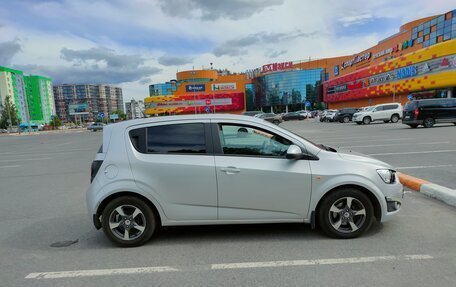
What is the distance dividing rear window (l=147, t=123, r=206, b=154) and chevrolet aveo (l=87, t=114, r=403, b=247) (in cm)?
1

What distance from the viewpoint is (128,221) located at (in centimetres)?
411

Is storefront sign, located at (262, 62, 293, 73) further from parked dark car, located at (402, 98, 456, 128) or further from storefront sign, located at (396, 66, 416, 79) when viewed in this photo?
parked dark car, located at (402, 98, 456, 128)

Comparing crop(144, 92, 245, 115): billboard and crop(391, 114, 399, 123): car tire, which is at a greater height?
crop(144, 92, 245, 115): billboard

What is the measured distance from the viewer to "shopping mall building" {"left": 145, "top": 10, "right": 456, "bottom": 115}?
129ft

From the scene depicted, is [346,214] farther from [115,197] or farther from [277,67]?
[277,67]

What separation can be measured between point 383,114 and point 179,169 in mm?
29133

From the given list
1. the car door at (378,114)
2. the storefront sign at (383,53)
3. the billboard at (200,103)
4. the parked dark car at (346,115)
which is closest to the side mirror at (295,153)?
the car door at (378,114)

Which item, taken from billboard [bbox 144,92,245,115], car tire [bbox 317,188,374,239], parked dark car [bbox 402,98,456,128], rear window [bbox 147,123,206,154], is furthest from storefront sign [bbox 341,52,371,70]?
rear window [bbox 147,123,206,154]

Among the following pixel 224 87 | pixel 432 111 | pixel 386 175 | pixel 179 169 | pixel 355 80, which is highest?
pixel 224 87

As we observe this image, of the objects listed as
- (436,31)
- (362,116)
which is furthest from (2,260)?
(436,31)

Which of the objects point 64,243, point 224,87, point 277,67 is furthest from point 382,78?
point 277,67

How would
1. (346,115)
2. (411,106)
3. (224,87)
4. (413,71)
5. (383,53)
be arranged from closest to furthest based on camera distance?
(411,106)
(346,115)
(413,71)
(383,53)
(224,87)

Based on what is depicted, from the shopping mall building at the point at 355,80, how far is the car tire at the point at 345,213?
39.8 meters

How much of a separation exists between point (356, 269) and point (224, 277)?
1.39 metres
